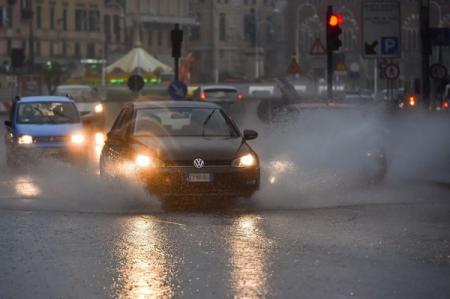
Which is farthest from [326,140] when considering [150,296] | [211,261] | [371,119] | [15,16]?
[15,16]

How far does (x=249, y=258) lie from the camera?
11.5 metres

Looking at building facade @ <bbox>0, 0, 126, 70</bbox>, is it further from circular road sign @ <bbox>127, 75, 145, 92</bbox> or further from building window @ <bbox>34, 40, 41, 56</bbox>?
circular road sign @ <bbox>127, 75, 145, 92</bbox>

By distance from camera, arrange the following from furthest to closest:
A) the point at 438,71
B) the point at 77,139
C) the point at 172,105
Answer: the point at 438,71, the point at 77,139, the point at 172,105

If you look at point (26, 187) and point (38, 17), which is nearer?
point (26, 187)

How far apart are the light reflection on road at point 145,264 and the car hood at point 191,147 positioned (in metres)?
2.04

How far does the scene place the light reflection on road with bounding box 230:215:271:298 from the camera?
977 centimetres

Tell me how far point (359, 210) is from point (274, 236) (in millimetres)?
3241

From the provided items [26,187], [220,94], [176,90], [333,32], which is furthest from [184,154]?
[220,94]

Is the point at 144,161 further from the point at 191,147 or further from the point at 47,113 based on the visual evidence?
the point at 47,113

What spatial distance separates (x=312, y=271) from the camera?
10.7 metres

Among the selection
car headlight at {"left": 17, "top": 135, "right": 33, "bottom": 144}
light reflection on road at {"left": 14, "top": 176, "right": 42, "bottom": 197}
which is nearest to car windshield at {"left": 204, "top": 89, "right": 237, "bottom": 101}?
car headlight at {"left": 17, "top": 135, "right": 33, "bottom": 144}

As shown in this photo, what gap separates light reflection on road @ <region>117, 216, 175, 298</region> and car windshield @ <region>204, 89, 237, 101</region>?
47.0 m

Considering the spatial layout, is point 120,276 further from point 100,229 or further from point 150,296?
Result: point 100,229

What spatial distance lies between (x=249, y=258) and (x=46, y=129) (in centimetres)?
1529
